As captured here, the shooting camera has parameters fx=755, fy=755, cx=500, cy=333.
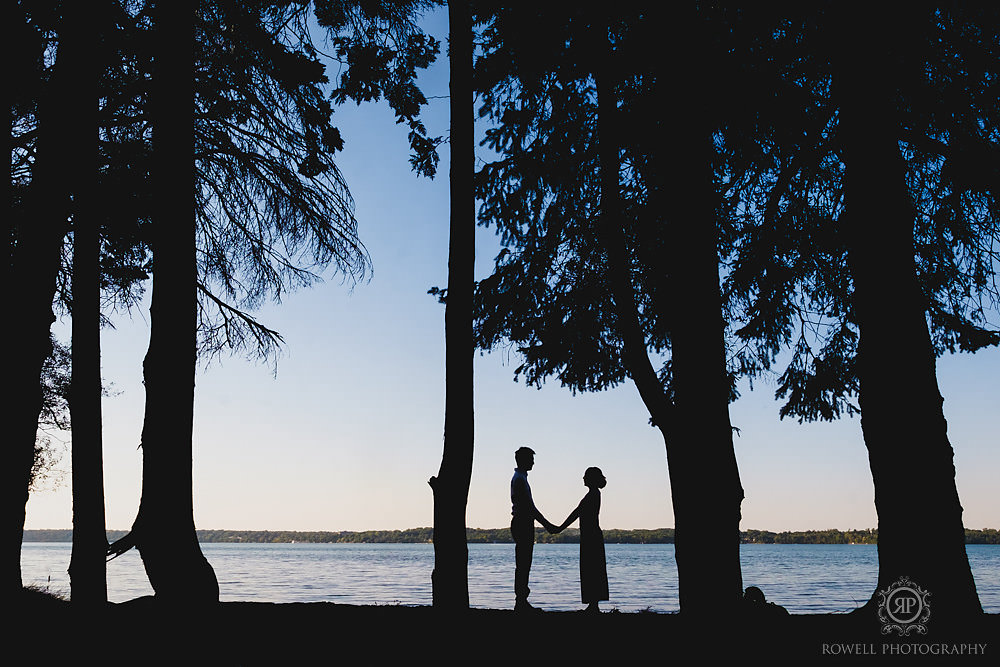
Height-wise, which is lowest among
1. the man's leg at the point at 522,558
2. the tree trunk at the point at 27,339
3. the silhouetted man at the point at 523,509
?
the man's leg at the point at 522,558

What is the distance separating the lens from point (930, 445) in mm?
5367

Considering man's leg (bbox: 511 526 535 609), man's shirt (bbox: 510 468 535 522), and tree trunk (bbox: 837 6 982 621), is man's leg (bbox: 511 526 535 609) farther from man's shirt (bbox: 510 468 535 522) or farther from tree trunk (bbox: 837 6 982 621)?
tree trunk (bbox: 837 6 982 621)

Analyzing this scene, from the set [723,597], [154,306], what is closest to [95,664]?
[154,306]

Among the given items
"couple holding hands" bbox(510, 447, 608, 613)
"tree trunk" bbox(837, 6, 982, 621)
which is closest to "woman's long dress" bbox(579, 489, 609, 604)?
"couple holding hands" bbox(510, 447, 608, 613)

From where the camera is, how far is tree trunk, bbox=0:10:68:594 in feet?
19.0

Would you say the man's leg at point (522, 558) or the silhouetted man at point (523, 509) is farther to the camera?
the silhouetted man at point (523, 509)

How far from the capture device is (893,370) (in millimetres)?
5477

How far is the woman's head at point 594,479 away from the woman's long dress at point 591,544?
0.08m

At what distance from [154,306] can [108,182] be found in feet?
13.2

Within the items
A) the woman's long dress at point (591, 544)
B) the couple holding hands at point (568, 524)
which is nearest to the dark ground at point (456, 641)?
the couple holding hands at point (568, 524)

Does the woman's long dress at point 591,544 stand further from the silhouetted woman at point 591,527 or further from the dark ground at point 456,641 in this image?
the dark ground at point 456,641

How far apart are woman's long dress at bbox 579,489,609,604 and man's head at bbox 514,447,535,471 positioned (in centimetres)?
84

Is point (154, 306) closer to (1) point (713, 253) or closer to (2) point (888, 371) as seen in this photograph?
(1) point (713, 253)

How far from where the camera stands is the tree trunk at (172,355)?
579cm
